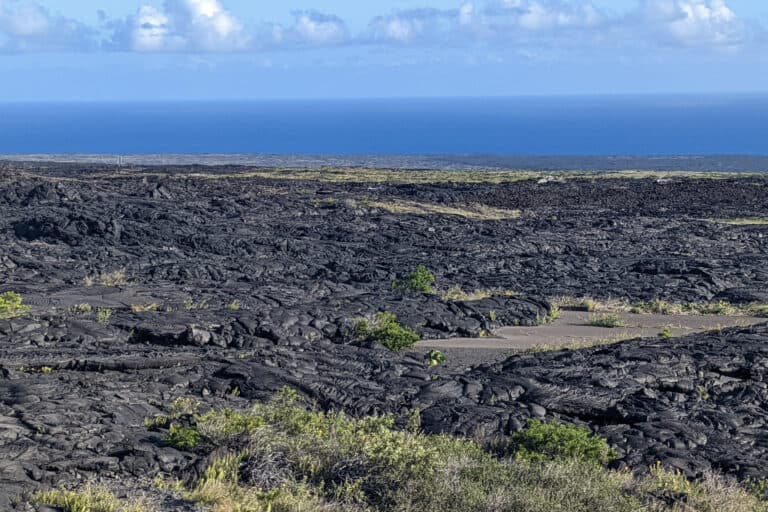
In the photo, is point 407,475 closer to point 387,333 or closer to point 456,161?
point 387,333

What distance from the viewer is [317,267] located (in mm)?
34719

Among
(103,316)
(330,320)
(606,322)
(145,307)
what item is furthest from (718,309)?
(103,316)

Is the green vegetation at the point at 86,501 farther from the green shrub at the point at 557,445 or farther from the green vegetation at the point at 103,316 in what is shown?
the green vegetation at the point at 103,316

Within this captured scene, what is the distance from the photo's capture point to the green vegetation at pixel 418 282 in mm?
30497

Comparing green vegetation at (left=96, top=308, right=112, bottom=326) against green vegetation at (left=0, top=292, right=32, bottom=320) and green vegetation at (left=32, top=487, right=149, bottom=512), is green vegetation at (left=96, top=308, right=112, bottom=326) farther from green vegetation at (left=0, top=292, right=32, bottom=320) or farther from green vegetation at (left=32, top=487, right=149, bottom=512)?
green vegetation at (left=32, top=487, right=149, bottom=512)

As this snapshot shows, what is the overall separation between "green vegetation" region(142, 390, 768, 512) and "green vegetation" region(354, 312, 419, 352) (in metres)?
8.14

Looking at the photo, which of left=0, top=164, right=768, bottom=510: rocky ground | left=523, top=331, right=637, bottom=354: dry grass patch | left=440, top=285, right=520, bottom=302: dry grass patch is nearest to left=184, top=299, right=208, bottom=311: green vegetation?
left=0, top=164, right=768, bottom=510: rocky ground

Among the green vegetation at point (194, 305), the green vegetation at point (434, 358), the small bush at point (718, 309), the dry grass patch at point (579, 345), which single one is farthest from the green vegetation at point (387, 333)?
the small bush at point (718, 309)

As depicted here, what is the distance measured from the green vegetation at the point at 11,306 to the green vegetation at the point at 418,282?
11.5 meters

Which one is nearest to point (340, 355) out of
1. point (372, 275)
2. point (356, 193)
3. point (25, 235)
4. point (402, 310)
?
point (402, 310)

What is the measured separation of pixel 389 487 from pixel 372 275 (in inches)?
881

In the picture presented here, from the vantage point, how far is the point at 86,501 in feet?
32.9

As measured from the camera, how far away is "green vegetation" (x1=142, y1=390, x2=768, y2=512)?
1081cm

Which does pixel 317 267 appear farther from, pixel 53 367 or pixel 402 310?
pixel 53 367
